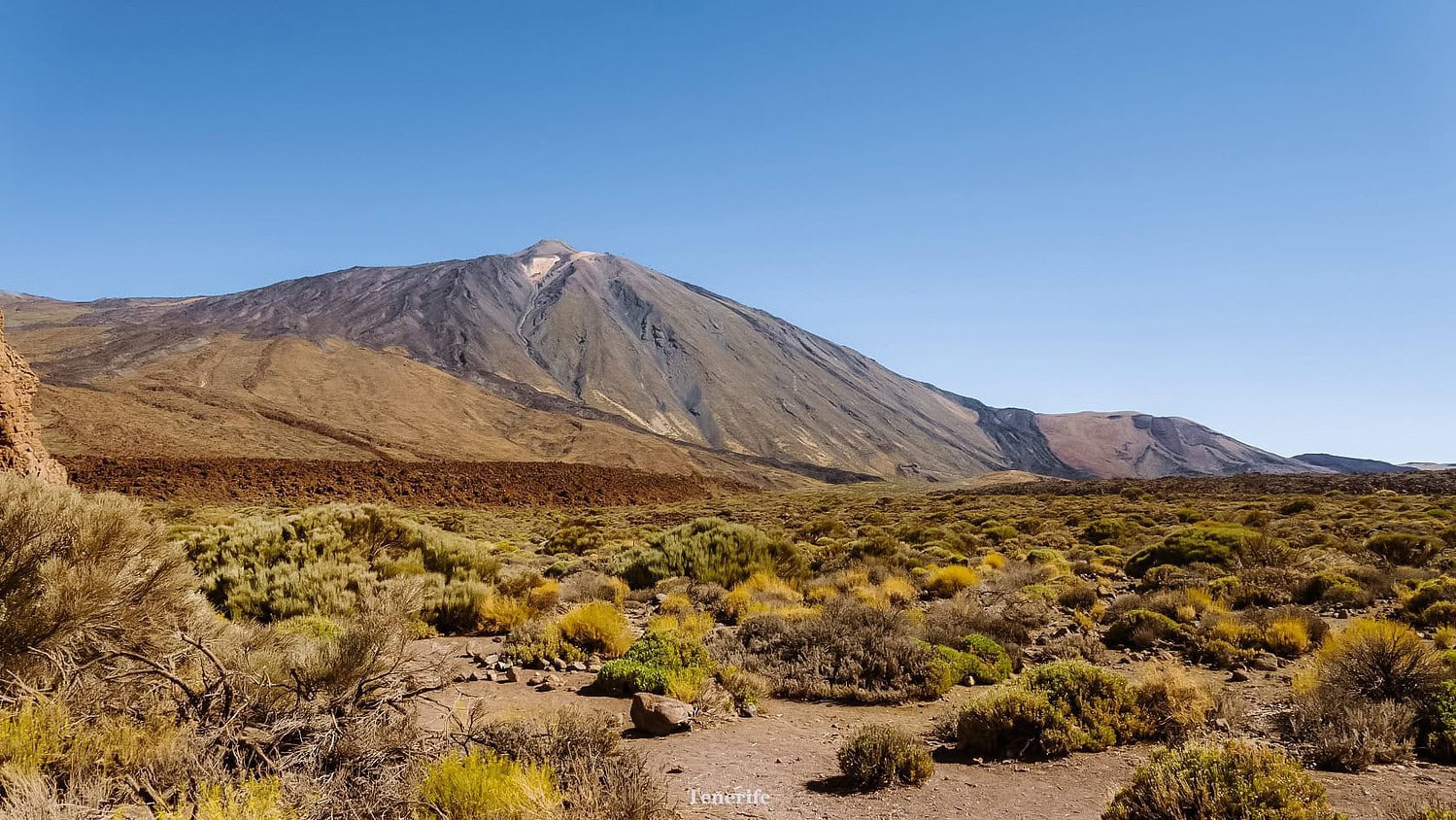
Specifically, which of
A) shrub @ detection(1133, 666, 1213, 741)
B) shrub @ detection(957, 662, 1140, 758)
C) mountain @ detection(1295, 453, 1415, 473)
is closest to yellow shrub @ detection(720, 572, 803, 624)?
shrub @ detection(957, 662, 1140, 758)

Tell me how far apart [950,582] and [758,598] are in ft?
12.3

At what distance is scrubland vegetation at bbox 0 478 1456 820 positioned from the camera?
3.55 m

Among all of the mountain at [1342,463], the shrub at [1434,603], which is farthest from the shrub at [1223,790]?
the mountain at [1342,463]

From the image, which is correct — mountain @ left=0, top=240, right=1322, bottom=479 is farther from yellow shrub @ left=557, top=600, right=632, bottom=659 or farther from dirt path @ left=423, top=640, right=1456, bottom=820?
dirt path @ left=423, top=640, right=1456, bottom=820

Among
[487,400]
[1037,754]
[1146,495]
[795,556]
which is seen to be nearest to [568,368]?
[487,400]

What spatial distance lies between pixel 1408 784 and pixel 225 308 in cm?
15232

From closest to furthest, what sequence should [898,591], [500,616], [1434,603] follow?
[1434,603], [500,616], [898,591]

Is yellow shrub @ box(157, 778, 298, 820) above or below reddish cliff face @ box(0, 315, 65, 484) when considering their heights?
below

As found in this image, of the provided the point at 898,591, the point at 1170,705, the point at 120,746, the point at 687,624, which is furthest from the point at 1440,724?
the point at 120,746

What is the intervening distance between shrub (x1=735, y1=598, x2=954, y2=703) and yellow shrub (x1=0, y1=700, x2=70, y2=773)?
5.53 m

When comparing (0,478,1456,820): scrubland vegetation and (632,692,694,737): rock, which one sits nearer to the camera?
(0,478,1456,820): scrubland vegetation

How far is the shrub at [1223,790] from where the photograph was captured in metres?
3.60

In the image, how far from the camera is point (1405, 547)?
548 inches

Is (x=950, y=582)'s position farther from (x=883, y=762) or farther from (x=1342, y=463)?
(x=1342, y=463)
